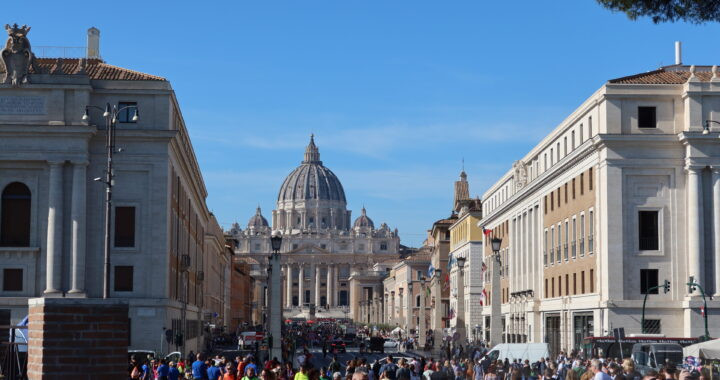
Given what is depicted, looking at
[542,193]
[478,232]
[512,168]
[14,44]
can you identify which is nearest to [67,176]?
[14,44]

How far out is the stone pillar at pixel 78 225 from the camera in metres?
53.6

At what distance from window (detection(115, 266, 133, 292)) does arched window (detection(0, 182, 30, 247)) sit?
4.45 m

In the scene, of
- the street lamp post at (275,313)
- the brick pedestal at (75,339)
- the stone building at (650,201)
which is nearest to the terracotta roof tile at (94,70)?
the street lamp post at (275,313)

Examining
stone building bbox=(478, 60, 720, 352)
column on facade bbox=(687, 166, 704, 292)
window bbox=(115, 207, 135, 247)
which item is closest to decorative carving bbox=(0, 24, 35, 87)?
window bbox=(115, 207, 135, 247)

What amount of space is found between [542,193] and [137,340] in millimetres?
27461

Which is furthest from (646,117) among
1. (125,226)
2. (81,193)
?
(81,193)

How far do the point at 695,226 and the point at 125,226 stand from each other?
84.7 feet

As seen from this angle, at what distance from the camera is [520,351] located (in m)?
45.9

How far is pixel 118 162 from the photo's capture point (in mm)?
55156

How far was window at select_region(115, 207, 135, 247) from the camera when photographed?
55062mm

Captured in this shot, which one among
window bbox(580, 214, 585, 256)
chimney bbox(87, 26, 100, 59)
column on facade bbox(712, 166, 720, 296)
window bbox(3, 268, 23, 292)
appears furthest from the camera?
chimney bbox(87, 26, 100, 59)

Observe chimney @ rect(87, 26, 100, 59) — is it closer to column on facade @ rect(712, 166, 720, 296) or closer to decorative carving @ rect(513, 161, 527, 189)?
decorative carving @ rect(513, 161, 527, 189)

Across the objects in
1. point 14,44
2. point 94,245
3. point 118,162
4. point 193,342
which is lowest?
point 193,342

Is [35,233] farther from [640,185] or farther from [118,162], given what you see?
[640,185]
